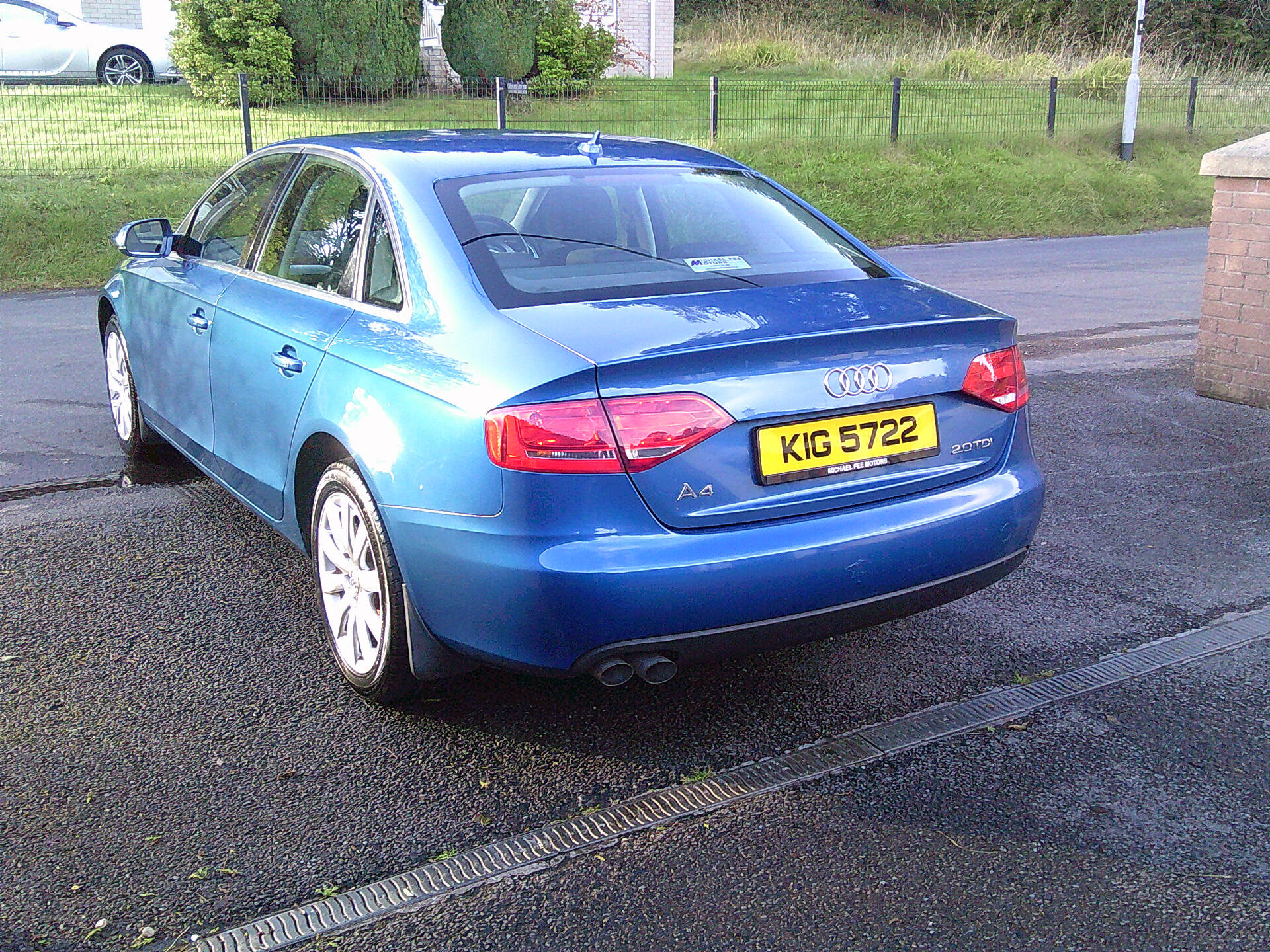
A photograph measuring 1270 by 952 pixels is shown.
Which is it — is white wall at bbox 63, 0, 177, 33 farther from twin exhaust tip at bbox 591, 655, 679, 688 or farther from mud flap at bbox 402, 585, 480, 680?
twin exhaust tip at bbox 591, 655, 679, 688

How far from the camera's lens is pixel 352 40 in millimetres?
19578

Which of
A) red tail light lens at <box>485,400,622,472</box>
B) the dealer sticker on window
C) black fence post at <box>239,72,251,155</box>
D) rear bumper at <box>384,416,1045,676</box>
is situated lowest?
rear bumper at <box>384,416,1045,676</box>

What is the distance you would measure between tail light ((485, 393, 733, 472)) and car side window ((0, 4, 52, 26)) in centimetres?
2151

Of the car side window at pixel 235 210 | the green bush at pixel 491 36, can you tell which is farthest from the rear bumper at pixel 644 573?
the green bush at pixel 491 36

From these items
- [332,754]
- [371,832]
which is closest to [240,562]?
[332,754]

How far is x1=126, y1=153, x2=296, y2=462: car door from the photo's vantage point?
436cm

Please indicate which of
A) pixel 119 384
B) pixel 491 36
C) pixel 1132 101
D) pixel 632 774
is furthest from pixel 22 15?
pixel 632 774

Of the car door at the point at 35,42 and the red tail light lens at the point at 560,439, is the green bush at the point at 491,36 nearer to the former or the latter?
the car door at the point at 35,42

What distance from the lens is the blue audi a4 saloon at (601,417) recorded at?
2766 millimetres

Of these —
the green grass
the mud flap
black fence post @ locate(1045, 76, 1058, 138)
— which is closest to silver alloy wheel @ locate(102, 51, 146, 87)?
the green grass

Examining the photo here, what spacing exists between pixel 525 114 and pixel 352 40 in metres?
4.24

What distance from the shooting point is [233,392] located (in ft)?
13.4

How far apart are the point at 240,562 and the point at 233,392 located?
70 cm

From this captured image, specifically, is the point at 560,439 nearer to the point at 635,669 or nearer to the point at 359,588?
the point at 635,669
